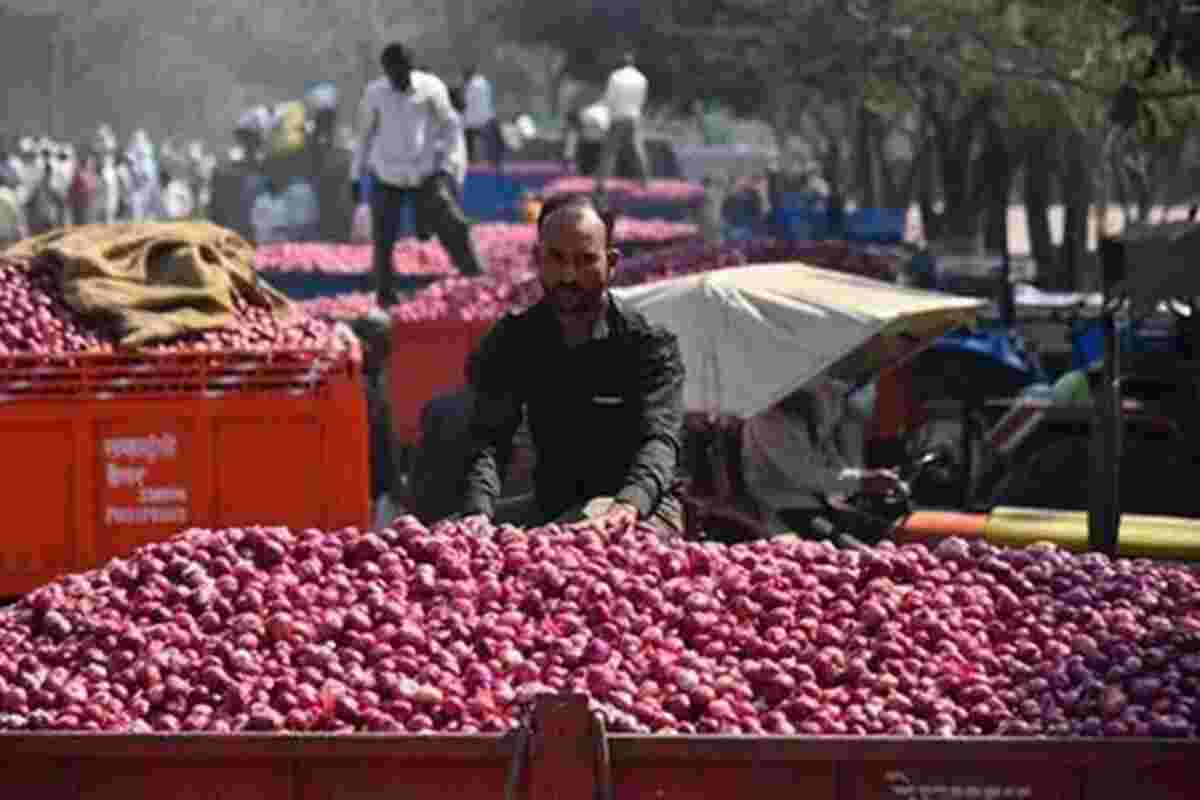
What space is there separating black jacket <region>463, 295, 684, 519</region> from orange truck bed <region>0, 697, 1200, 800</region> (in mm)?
3125

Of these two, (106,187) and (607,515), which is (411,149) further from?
(106,187)

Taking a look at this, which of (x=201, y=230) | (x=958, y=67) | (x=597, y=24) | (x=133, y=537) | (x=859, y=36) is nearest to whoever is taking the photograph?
(x=133, y=537)

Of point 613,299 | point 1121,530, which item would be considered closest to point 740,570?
point 613,299

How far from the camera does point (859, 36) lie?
38125mm

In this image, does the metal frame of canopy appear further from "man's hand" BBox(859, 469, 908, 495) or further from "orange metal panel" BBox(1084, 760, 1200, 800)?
"orange metal panel" BBox(1084, 760, 1200, 800)

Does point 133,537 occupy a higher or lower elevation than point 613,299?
lower

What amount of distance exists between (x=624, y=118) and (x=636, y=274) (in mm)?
18298

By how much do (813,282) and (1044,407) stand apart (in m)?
1.25

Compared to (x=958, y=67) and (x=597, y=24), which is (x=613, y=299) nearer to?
(x=958, y=67)

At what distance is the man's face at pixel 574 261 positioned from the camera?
30.1 feet

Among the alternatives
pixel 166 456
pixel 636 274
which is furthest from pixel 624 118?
pixel 166 456

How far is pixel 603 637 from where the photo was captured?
697 centimetres

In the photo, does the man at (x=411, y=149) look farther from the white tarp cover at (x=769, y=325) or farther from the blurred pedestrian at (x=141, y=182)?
the blurred pedestrian at (x=141, y=182)

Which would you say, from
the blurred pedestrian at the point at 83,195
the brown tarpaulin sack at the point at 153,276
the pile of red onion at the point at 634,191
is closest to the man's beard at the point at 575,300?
the brown tarpaulin sack at the point at 153,276
